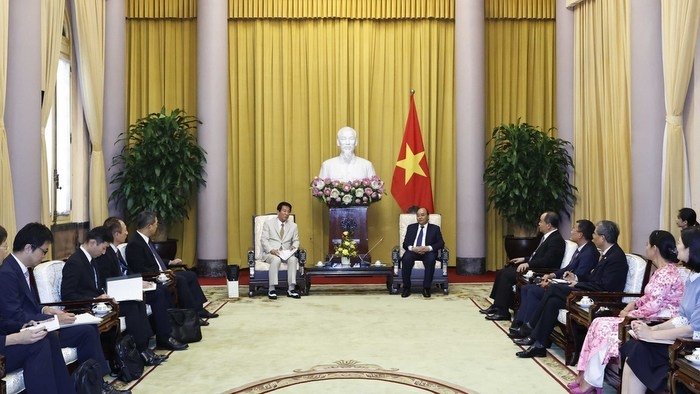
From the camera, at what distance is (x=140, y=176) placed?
11.6 metres

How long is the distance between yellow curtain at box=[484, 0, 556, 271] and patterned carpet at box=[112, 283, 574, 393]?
423cm

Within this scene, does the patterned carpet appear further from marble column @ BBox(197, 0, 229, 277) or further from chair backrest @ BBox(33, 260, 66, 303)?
marble column @ BBox(197, 0, 229, 277)

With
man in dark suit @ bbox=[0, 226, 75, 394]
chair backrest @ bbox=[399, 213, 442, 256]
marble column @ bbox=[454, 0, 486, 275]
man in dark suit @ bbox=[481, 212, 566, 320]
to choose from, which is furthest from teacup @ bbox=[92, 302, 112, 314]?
marble column @ bbox=[454, 0, 486, 275]

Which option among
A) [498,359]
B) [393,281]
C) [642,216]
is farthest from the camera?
[393,281]

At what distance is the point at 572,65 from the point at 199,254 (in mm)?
6493

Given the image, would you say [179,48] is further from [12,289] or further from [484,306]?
[12,289]

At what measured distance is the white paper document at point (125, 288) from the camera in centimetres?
617

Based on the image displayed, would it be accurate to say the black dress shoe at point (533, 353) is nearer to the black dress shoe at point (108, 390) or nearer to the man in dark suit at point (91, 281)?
the man in dark suit at point (91, 281)

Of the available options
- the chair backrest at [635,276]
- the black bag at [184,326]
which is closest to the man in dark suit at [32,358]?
the black bag at [184,326]

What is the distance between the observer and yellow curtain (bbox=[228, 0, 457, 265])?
12.8 metres

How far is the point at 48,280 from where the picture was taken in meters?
6.08

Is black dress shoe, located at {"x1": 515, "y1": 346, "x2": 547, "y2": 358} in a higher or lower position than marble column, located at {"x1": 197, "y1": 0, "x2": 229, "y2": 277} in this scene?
lower

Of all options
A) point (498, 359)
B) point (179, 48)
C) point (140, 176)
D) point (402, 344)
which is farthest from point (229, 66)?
point (498, 359)

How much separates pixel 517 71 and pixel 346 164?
11.4 ft
